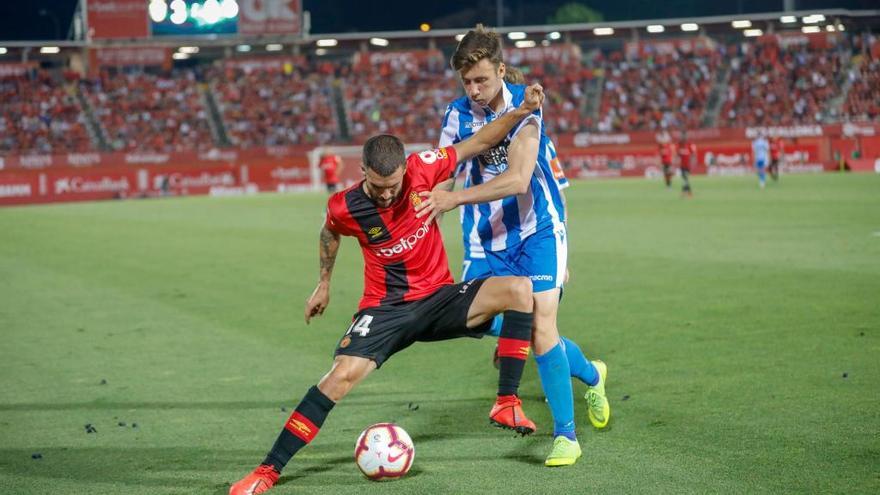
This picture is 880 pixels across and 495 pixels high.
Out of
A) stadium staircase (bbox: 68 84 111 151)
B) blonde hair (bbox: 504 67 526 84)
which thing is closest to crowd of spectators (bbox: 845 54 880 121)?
stadium staircase (bbox: 68 84 111 151)

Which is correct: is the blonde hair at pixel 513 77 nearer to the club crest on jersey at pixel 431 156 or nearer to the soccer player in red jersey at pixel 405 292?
the soccer player in red jersey at pixel 405 292

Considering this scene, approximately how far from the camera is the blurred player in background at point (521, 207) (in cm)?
574

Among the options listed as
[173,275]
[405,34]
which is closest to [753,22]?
[405,34]

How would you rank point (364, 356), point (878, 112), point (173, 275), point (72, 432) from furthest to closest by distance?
1. point (878, 112)
2. point (173, 275)
3. point (72, 432)
4. point (364, 356)

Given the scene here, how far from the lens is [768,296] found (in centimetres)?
1180

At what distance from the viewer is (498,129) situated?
5938mm

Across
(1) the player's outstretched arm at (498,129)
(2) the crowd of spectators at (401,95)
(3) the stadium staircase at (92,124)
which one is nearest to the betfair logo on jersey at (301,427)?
(1) the player's outstretched arm at (498,129)

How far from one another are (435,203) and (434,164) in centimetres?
37

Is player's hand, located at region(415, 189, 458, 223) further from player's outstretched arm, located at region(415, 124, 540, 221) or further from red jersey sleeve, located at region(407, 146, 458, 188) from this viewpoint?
red jersey sleeve, located at region(407, 146, 458, 188)

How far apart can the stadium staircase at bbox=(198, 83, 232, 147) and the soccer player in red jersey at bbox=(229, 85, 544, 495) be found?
1918 inches

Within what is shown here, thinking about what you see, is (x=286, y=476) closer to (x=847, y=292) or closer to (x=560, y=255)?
(x=560, y=255)

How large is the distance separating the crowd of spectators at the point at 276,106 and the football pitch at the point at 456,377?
35819 millimetres

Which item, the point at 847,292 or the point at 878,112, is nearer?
the point at 847,292

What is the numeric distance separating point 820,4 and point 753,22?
18991mm
